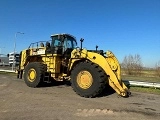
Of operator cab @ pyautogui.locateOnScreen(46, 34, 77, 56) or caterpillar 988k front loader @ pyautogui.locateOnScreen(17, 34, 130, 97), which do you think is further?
operator cab @ pyautogui.locateOnScreen(46, 34, 77, 56)

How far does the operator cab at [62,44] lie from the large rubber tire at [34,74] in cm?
107

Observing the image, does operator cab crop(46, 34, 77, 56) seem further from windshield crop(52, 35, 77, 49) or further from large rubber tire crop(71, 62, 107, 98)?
large rubber tire crop(71, 62, 107, 98)

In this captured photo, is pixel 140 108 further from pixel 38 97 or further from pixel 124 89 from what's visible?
pixel 38 97

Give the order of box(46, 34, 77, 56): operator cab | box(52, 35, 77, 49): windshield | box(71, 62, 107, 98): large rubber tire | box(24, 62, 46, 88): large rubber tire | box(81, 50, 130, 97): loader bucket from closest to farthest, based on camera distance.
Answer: box(71, 62, 107, 98): large rubber tire → box(81, 50, 130, 97): loader bucket → box(24, 62, 46, 88): large rubber tire → box(46, 34, 77, 56): operator cab → box(52, 35, 77, 49): windshield

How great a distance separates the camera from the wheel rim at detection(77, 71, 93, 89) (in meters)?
10.4

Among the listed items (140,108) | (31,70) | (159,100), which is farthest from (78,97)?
(31,70)

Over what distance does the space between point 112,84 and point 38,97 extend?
318 cm

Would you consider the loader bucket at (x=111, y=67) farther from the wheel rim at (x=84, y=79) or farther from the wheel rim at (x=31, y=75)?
the wheel rim at (x=31, y=75)

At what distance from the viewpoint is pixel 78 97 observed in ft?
33.7

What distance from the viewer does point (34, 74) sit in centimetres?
1329

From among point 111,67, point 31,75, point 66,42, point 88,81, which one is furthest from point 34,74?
point 111,67

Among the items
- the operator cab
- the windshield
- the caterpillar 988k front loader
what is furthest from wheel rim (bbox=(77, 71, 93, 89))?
the windshield

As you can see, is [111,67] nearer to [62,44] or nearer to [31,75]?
[62,44]

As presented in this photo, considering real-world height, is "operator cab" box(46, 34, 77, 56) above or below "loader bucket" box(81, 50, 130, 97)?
above
